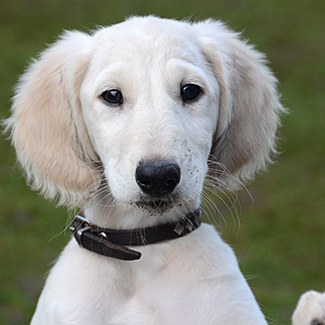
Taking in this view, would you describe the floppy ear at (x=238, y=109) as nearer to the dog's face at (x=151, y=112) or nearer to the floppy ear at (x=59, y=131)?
the dog's face at (x=151, y=112)

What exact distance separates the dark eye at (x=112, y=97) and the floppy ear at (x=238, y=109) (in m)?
0.63

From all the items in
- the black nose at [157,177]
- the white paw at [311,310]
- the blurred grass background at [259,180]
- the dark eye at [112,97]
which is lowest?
the blurred grass background at [259,180]

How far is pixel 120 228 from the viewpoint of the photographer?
11.4ft

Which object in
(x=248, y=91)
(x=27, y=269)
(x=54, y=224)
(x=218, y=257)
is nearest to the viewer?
(x=218, y=257)

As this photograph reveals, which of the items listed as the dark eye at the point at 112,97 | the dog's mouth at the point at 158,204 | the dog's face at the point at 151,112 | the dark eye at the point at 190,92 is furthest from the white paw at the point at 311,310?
the dark eye at the point at 112,97

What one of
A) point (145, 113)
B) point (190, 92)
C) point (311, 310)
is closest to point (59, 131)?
point (145, 113)

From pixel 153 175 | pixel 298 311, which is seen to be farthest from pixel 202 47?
pixel 298 311

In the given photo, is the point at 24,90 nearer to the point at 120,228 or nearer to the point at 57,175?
the point at 57,175

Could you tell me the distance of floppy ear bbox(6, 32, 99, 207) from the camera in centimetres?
351

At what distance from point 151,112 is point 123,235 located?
0.75 meters

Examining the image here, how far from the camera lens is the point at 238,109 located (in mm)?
3633

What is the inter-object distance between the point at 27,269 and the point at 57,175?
12.2 feet

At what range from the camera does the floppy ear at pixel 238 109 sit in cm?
356

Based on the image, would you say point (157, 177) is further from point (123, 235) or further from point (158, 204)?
point (123, 235)
